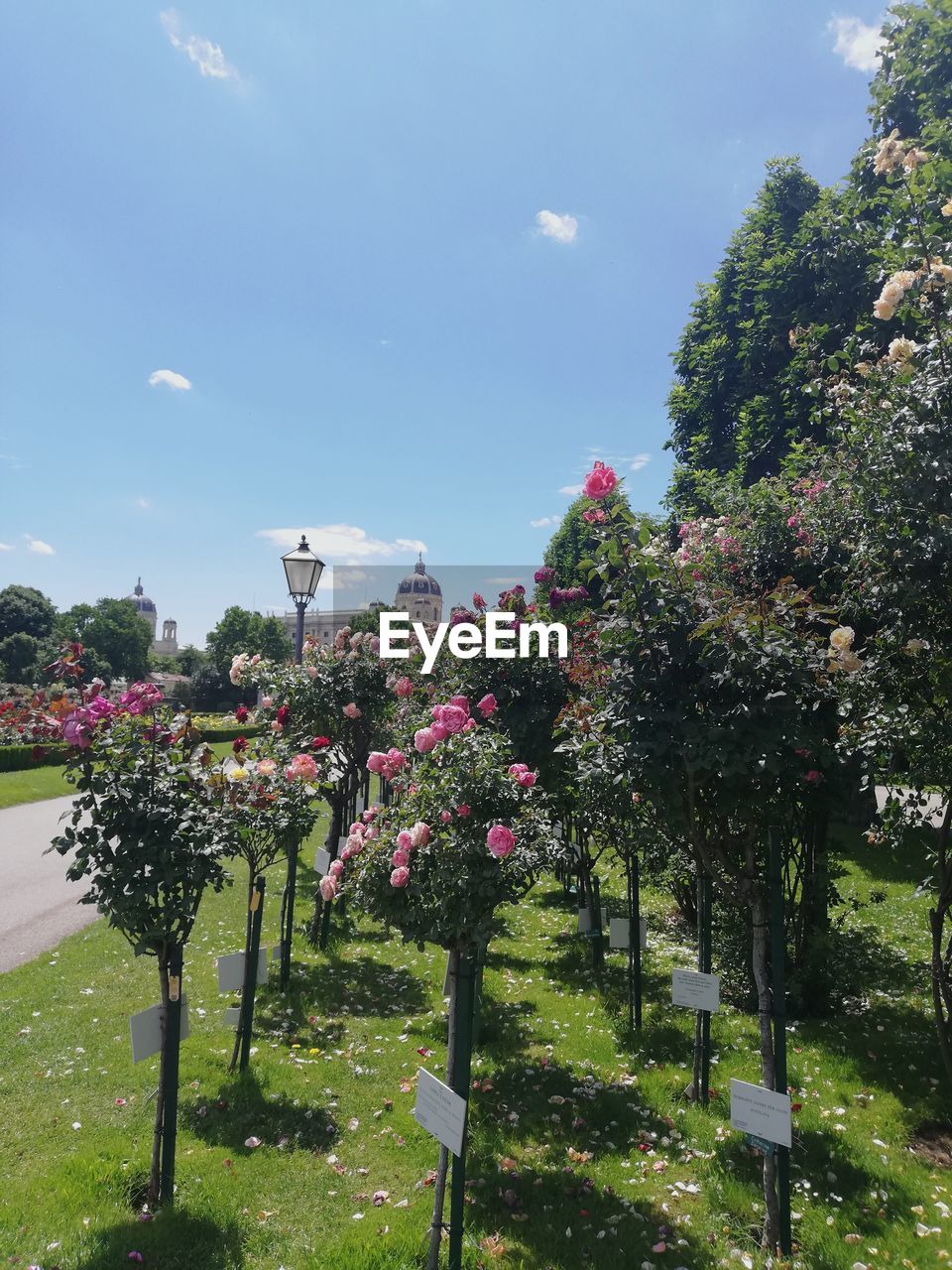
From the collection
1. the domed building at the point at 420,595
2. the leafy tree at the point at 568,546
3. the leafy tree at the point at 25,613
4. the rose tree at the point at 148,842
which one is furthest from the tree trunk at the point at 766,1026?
the domed building at the point at 420,595

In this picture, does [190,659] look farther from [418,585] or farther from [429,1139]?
[429,1139]

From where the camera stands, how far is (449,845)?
3.86 meters

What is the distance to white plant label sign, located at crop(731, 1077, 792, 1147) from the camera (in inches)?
132

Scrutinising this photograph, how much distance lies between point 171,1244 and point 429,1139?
152 cm

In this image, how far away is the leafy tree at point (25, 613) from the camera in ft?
204

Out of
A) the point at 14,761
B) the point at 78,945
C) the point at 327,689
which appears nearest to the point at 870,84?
the point at 327,689

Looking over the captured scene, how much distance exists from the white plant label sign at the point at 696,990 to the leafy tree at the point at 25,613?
6696 centimetres

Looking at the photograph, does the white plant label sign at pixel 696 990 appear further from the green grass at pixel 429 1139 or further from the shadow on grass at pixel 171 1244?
the shadow on grass at pixel 171 1244

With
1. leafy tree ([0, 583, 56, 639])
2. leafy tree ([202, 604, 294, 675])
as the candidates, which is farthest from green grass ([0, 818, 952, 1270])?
leafy tree ([202, 604, 294, 675])

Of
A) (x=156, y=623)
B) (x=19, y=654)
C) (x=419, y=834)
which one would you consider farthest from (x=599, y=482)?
(x=156, y=623)

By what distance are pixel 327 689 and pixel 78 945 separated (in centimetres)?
389

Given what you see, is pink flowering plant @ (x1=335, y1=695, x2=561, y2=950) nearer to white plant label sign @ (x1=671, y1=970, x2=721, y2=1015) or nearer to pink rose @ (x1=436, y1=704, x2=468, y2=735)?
pink rose @ (x1=436, y1=704, x2=468, y2=735)

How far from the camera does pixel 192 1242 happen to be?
350 cm

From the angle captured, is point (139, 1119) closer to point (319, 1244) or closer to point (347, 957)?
point (319, 1244)
